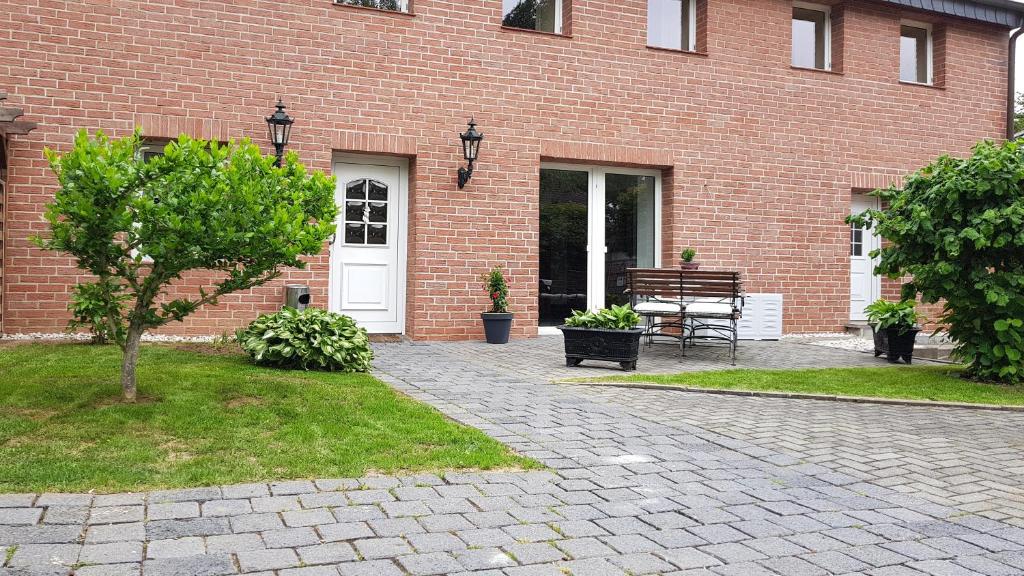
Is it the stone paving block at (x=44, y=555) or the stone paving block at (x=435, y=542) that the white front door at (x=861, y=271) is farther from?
the stone paving block at (x=44, y=555)

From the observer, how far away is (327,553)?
8.67ft

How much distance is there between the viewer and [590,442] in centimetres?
441

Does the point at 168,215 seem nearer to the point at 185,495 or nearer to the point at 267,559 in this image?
the point at 185,495

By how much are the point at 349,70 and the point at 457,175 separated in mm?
1787

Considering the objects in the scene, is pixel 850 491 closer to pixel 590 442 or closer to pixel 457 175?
pixel 590 442

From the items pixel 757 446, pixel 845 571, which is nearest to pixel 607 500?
pixel 845 571

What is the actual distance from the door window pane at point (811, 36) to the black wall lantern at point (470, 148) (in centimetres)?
572

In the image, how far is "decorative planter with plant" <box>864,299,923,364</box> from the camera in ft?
29.0

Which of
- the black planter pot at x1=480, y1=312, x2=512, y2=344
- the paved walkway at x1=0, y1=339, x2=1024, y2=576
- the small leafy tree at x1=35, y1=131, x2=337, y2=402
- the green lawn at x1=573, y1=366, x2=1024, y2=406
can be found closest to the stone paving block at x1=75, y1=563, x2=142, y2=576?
the paved walkway at x1=0, y1=339, x2=1024, y2=576

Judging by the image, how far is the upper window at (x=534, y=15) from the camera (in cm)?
1106

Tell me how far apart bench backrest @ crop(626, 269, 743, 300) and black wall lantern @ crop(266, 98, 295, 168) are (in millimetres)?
4094

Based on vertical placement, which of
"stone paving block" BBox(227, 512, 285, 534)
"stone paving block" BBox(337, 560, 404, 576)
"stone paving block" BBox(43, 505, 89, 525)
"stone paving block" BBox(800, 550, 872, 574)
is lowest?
"stone paving block" BBox(800, 550, 872, 574)

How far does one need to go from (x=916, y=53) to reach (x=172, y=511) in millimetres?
14029

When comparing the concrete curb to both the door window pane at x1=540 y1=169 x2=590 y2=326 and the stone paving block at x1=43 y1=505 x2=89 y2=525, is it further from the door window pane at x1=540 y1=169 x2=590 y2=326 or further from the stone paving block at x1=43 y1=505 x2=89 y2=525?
the door window pane at x1=540 y1=169 x2=590 y2=326
